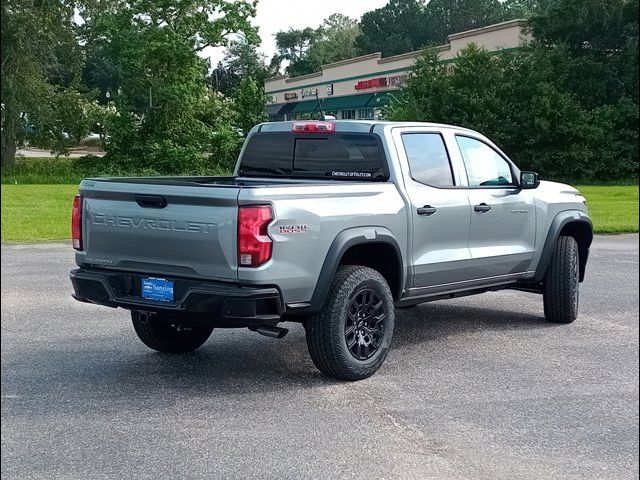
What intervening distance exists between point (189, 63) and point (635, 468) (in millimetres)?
9650

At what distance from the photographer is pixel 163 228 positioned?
498 cm

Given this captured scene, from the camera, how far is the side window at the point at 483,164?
21.9 ft

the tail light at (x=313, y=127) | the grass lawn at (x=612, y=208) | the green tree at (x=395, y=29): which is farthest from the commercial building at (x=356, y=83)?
the grass lawn at (x=612, y=208)

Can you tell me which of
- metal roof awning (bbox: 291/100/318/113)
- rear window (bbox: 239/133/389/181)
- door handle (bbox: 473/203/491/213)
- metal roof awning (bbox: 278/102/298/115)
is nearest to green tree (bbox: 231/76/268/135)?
metal roof awning (bbox: 278/102/298/115)

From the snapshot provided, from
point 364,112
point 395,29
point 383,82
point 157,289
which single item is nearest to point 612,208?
point 364,112

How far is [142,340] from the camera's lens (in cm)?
620

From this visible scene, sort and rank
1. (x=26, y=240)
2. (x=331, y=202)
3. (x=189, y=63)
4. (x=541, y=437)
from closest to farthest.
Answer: (x=541, y=437), (x=331, y=202), (x=189, y=63), (x=26, y=240)

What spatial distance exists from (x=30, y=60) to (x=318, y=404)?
412 cm

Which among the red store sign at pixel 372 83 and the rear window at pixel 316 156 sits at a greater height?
the red store sign at pixel 372 83

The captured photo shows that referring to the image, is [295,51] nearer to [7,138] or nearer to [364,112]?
[7,138]

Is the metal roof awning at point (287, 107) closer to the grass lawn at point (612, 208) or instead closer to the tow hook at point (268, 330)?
the grass lawn at point (612, 208)

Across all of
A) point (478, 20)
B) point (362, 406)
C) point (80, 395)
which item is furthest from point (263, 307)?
point (478, 20)

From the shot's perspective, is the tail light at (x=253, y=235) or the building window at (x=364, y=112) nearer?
the tail light at (x=253, y=235)

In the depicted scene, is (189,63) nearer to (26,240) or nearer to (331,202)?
(26,240)
